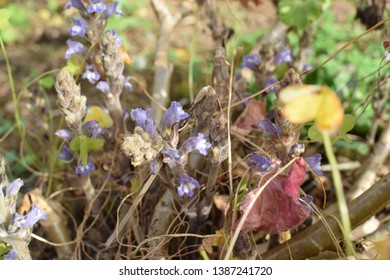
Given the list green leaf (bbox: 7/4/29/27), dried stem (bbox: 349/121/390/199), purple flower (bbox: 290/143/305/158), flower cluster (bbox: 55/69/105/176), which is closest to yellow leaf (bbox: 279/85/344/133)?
purple flower (bbox: 290/143/305/158)

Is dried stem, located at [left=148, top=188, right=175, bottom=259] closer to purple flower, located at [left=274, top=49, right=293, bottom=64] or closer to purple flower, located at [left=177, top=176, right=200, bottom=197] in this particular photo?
purple flower, located at [left=177, top=176, right=200, bottom=197]

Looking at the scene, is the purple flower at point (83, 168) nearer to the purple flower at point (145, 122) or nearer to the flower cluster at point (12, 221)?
the flower cluster at point (12, 221)

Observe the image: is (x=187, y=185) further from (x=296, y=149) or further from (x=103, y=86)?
(x=103, y=86)

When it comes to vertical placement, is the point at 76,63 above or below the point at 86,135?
above

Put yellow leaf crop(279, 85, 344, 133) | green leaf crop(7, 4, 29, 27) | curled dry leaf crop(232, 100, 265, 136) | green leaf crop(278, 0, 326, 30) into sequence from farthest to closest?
green leaf crop(7, 4, 29, 27) → green leaf crop(278, 0, 326, 30) → curled dry leaf crop(232, 100, 265, 136) → yellow leaf crop(279, 85, 344, 133)

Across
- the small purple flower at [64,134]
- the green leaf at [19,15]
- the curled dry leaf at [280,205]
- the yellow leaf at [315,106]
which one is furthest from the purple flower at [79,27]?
the green leaf at [19,15]

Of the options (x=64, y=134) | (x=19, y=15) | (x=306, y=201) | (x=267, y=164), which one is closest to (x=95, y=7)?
(x=64, y=134)
